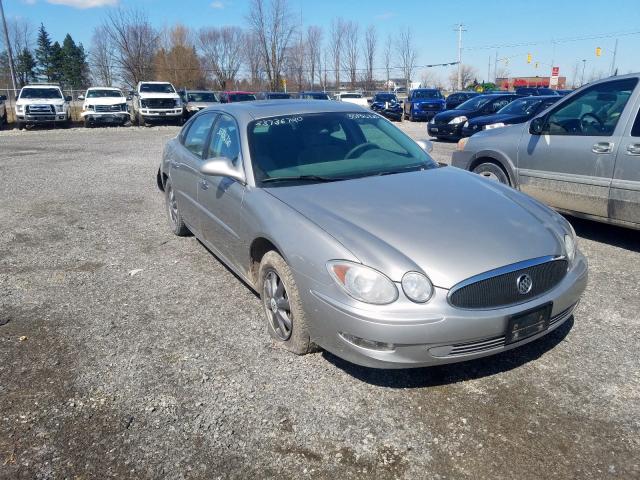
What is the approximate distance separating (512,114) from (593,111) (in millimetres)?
10247

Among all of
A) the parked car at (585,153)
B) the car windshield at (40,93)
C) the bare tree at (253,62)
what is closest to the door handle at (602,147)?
the parked car at (585,153)

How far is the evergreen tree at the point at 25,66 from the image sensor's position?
59331mm

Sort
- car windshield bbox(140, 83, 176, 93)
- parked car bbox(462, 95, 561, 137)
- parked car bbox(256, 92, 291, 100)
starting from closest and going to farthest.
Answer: parked car bbox(462, 95, 561, 137), parked car bbox(256, 92, 291, 100), car windshield bbox(140, 83, 176, 93)

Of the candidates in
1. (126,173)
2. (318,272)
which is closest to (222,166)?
(318,272)

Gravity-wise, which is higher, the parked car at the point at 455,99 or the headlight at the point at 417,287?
the parked car at the point at 455,99

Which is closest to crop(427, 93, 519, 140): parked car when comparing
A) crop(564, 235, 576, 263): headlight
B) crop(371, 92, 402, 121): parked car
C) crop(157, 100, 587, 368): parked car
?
crop(371, 92, 402, 121): parked car

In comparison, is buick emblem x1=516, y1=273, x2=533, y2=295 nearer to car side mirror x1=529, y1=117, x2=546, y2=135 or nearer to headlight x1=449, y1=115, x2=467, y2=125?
car side mirror x1=529, y1=117, x2=546, y2=135

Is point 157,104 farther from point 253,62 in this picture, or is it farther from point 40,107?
point 253,62

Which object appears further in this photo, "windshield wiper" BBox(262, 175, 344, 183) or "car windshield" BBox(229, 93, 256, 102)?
"car windshield" BBox(229, 93, 256, 102)

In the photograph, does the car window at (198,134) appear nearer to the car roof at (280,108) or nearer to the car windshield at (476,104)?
the car roof at (280,108)

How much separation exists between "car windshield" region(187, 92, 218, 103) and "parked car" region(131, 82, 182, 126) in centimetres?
174

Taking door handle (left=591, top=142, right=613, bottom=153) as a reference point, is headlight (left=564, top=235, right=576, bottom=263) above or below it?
below

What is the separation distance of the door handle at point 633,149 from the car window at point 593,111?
28 cm

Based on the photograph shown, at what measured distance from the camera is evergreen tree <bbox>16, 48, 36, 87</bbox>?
5933cm
